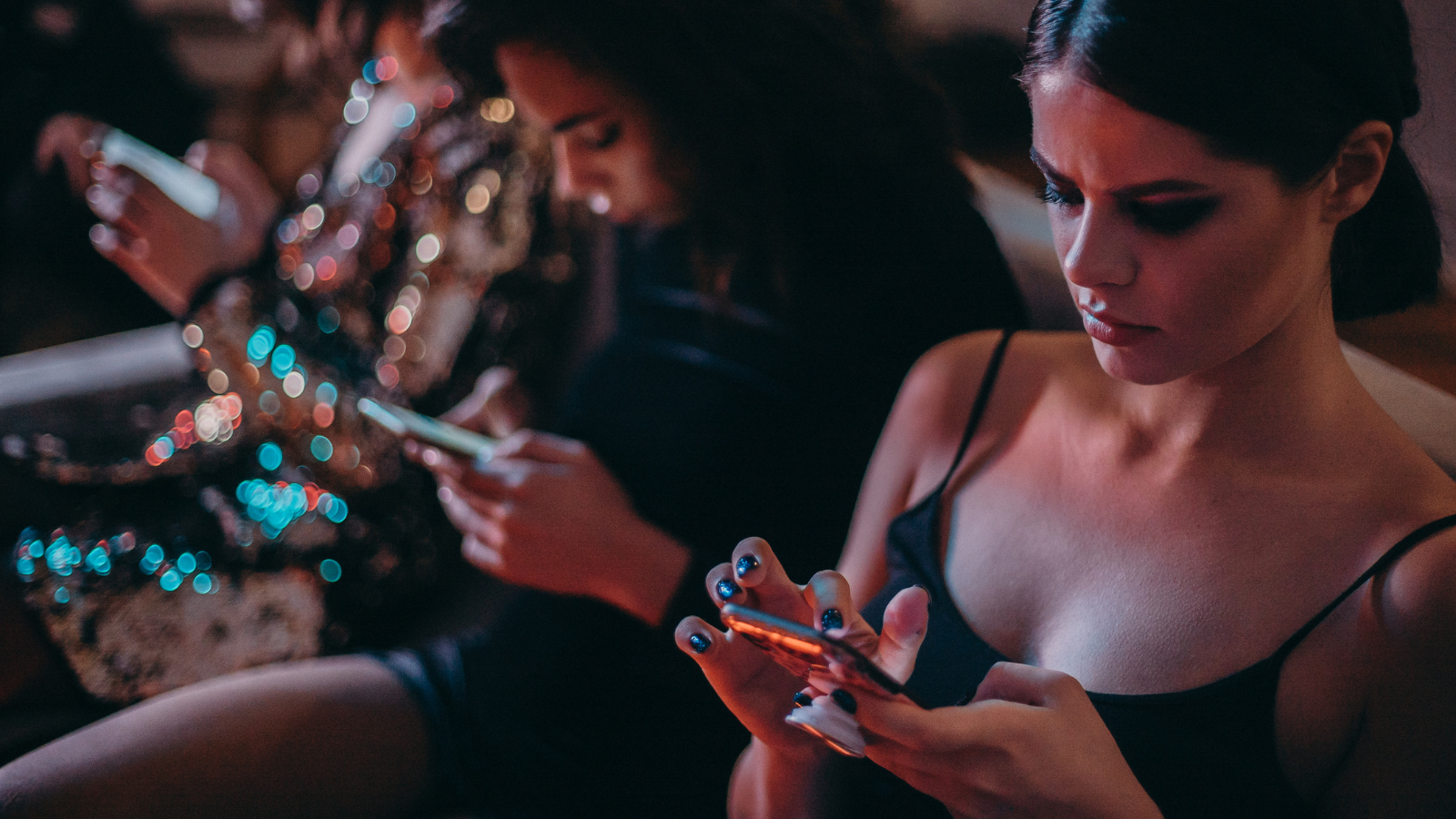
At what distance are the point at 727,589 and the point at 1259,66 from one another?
37cm

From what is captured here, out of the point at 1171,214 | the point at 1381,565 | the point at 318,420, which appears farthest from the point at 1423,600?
the point at 318,420

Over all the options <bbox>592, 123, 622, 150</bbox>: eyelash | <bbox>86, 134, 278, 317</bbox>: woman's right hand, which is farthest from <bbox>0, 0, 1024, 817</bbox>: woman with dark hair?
<bbox>86, 134, 278, 317</bbox>: woman's right hand

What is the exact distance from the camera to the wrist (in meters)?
0.82

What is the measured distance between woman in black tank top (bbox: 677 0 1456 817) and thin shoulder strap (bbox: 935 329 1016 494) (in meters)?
0.04

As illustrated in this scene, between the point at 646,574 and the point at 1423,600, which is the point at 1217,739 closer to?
the point at 1423,600

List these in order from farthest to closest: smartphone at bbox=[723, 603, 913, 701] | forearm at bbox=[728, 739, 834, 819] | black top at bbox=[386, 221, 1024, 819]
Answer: black top at bbox=[386, 221, 1024, 819] < forearm at bbox=[728, 739, 834, 819] < smartphone at bbox=[723, 603, 913, 701]

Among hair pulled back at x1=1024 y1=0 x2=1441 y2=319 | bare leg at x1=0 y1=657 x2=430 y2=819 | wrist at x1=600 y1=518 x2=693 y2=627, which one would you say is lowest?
bare leg at x1=0 y1=657 x2=430 y2=819

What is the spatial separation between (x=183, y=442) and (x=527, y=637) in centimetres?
47

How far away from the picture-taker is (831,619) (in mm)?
486

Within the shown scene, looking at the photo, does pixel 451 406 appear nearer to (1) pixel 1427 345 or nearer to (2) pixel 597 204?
(2) pixel 597 204

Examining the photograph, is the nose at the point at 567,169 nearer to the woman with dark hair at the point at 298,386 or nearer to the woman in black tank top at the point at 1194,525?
the woman with dark hair at the point at 298,386

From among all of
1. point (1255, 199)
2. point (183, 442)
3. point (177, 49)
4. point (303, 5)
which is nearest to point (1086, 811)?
point (1255, 199)

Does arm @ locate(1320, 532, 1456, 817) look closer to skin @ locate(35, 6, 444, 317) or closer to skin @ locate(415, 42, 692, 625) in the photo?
skin @ locate(415, 42, 692, 625)

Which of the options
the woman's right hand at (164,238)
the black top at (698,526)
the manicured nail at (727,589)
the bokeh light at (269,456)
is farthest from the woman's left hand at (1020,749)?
the woman's right hand at (164,238)
